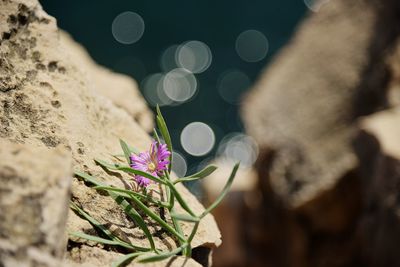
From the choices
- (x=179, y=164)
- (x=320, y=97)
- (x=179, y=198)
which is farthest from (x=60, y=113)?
(x=179, y=164)

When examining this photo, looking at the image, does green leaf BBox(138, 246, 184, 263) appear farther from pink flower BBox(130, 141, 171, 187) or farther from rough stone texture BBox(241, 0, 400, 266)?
rough stone texture BBox(241, 0, 400, 266)

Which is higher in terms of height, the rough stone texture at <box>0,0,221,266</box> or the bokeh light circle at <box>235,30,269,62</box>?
the bokeh light circle at <box>235,30,269,62</box>

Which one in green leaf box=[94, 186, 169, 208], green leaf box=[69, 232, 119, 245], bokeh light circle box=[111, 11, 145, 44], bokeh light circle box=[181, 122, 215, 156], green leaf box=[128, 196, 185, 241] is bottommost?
green leaf box=[69, 232, 119, 245]

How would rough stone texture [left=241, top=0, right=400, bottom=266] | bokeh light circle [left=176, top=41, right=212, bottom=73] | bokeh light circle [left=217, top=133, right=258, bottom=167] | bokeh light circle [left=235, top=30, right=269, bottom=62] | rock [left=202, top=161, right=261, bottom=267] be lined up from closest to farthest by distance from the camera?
rough stone texture [left=241, top=0, right=400, bottom=266], rock [left=202, top=161, right=261, bottom=267], bokeh light circle [left=217, top=133, right=258, bottom=167], bokeh light circle [left=176, top=41, right=212, bottom=73], bokeh light circle [left=235, top=30, right=269, bottom=62]

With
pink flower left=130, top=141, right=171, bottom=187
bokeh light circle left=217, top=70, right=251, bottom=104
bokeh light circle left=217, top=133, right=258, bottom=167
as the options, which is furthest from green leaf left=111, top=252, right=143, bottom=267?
bokeh light circle left=217, top=70, right=251, bottom=104

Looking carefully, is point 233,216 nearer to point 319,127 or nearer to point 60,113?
point 319,127

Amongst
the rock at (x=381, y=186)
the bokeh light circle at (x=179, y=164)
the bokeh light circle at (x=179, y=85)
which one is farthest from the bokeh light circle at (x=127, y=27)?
the rock at (x=381, y=186)

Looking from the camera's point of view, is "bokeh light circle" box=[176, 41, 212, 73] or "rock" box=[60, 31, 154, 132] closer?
"rock" box=[60, 31, 154, 132]

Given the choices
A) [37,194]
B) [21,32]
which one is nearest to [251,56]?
[21,32]

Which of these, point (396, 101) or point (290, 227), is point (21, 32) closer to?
point (396, 101)
